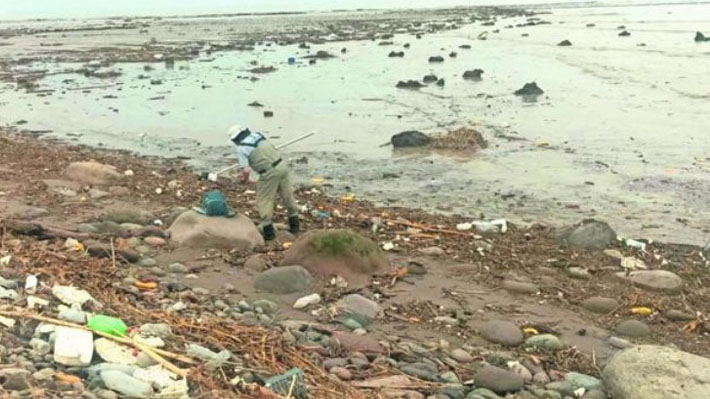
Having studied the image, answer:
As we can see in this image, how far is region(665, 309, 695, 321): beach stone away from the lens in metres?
8.05

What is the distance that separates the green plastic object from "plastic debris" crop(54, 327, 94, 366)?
246 mm

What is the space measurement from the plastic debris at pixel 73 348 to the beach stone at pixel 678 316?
5.75m

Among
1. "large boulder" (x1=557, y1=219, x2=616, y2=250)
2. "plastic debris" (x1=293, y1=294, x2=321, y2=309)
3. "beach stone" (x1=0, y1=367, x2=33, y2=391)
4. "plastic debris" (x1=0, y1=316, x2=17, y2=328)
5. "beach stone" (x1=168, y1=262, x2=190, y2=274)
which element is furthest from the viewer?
"large boulder" (x1=557, y1=219, x2=616, y2=250)

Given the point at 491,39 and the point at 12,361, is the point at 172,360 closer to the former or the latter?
the point at 12,361

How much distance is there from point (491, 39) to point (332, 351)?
43615 millimetres

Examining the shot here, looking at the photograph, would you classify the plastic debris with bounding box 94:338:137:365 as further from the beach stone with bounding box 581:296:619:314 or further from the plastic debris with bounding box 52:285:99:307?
the beach stone with bounding box 581:296:619:314

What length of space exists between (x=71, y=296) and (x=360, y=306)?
9.12 ft

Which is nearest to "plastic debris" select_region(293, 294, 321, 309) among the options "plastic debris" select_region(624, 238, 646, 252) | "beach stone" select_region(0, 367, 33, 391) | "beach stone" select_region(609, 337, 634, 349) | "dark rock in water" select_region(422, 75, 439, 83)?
"beach stone" select_region(609, 337, 634, 349)

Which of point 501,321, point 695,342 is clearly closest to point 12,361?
point 501,321

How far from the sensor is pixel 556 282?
9.08 m

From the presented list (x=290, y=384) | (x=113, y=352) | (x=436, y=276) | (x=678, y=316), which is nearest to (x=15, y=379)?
(x=113, y=352)

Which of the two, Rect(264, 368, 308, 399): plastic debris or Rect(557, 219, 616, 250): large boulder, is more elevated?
Rect(264, 368, 308, 399): plastic debris

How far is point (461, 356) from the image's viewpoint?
22.3 feet

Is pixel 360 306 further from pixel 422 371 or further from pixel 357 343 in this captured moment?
pixel 422 371
